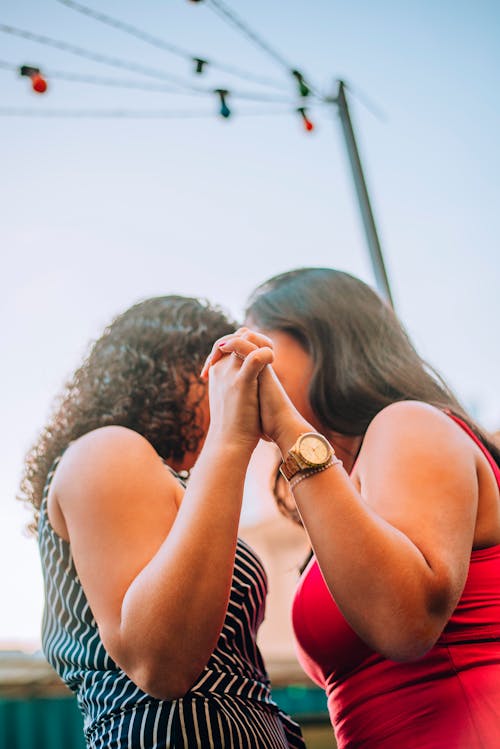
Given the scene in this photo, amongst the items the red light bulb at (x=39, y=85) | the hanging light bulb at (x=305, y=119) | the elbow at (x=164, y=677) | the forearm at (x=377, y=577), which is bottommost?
the elbow at (x=164, y=677)

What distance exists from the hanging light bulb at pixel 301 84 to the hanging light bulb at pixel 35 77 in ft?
3.99

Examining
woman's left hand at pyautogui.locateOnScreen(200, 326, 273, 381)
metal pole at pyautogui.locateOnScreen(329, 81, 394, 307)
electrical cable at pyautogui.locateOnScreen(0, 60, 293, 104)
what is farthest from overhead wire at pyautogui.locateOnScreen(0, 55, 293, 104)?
woman's left hand at pyautogui.locateOnScreen(200, 326, 273, 381)

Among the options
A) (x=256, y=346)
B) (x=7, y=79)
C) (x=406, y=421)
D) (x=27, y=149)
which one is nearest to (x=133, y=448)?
(x=256, y=346)

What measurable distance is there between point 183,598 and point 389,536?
353mm

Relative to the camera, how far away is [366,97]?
345cm

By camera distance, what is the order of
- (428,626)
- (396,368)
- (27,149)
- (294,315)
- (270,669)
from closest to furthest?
(428,626) → (396,368) → (294,315) → (27,149) → (270,669)

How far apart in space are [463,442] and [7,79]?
8.92 feet

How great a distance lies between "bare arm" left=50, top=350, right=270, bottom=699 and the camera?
1075mm

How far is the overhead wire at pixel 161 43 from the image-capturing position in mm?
2918

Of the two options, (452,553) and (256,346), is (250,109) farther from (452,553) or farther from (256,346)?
(452,553)

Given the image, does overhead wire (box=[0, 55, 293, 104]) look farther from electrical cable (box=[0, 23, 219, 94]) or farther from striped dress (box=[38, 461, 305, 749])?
striped dress (box=[38, 461, 305, 749])

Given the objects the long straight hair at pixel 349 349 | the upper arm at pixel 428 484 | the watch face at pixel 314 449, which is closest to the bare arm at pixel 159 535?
the watch face at pixel 314 449

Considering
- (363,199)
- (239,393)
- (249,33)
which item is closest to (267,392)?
(239,393)

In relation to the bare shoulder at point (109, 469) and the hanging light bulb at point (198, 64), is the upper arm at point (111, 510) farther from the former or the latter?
the hanging light bulb at point (198, 64)
